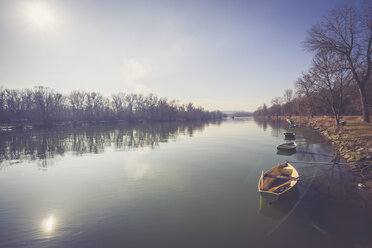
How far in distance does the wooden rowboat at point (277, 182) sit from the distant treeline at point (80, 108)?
323 ft

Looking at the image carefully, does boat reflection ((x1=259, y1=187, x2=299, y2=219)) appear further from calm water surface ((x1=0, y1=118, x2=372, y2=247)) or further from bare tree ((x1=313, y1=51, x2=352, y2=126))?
bare tree ((x1=313, y1=51, x2=352, y2=126))

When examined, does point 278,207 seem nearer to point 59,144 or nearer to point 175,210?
point 175,210

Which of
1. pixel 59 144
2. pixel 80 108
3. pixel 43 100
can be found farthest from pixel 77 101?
pixel 59 144

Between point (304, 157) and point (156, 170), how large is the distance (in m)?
19.1

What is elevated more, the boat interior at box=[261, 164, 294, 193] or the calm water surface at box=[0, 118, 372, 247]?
the boat interior at box=[261, 164, 294, 193]

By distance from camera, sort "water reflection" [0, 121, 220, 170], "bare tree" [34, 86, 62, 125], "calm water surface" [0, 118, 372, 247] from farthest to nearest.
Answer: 1. "bare tree" [34, 86, 62, 125]
2. "water reflection" [0, 121, 220, 170]
3. "calm water surface" [0, 118, 372, 247]

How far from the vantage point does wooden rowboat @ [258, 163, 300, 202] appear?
9.69 metres

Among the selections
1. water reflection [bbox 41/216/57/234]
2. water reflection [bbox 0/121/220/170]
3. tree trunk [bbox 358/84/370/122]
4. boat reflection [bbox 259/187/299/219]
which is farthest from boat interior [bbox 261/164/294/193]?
tree trunk [bbox 358/84/370/122]

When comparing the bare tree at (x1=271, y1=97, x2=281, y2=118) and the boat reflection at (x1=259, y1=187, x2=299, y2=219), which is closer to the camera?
the boat reflection at (x1=259, y1=187, x2=299, y2=219)

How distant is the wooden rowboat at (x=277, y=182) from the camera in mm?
9688

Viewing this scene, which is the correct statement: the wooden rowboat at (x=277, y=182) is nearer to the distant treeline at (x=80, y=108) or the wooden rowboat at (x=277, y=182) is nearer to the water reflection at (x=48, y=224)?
the water reflection at (x=48, y=224)

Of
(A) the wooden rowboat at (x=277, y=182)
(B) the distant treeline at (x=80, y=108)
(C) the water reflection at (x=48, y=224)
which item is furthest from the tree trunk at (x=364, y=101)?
(B) the distant treeline at (x=80, y=108)

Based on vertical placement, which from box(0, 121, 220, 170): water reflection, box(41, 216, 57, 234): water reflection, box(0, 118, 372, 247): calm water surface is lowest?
box(41, 216, 57, 234): water reflection

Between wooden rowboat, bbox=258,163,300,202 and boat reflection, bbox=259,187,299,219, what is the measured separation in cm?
65
